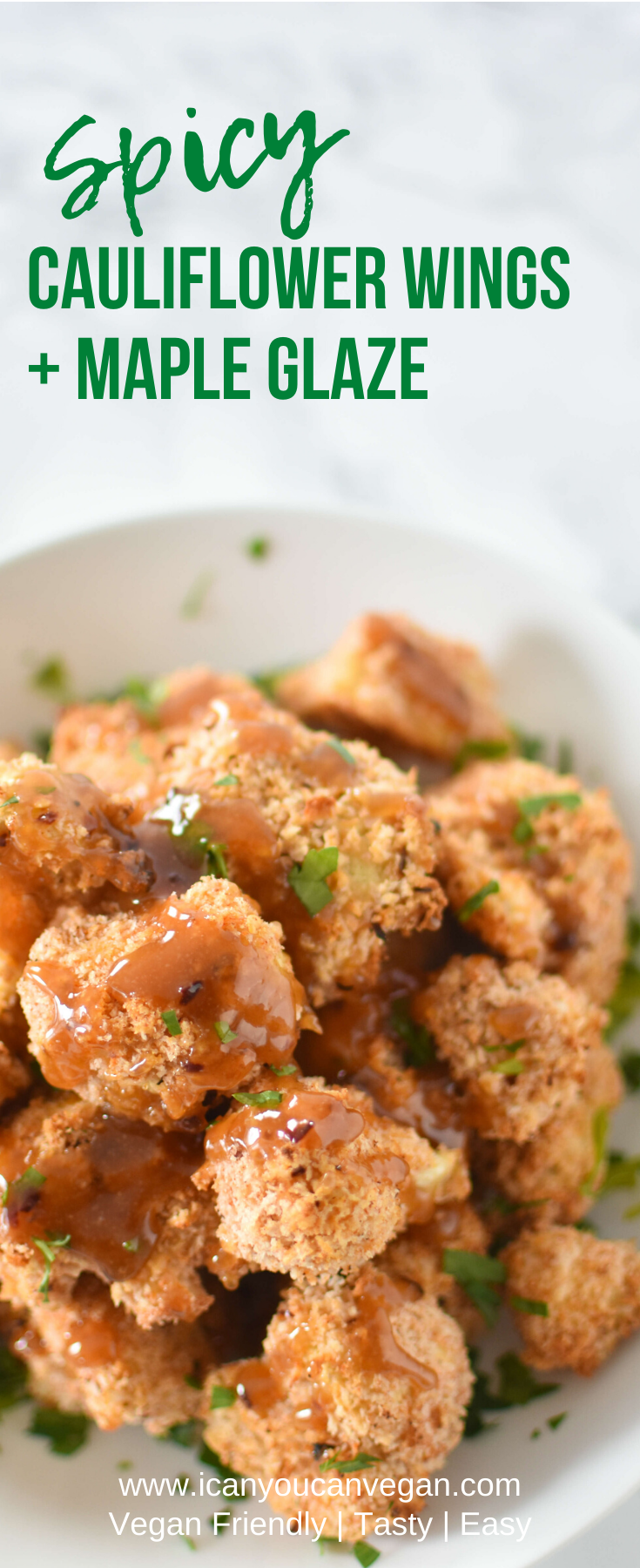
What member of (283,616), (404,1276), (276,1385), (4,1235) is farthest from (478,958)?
(283,616)

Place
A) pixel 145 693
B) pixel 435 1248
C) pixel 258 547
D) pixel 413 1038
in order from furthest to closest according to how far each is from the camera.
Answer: pixel 258 547 < pixel 145 693 < pixel 413 1038 < pixel 435 1248

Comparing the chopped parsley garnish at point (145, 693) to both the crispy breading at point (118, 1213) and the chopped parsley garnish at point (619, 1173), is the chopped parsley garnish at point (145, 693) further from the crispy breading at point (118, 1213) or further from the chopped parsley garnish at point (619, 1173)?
the chopped parsley garnish at point (619, 1173)

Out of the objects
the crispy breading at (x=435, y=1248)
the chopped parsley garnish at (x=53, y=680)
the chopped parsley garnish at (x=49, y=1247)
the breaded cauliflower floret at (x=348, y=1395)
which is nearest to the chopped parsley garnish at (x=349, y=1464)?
the breaded cauliflower floret at (x=348, y=1395)

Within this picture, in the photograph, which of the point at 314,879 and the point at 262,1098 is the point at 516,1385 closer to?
the point at 262,1098

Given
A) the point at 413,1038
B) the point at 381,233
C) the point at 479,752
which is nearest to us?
the point at 413,1038

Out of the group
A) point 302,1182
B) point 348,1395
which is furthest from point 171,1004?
point 348,1395

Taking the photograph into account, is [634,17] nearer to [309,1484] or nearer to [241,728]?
[241,728]
